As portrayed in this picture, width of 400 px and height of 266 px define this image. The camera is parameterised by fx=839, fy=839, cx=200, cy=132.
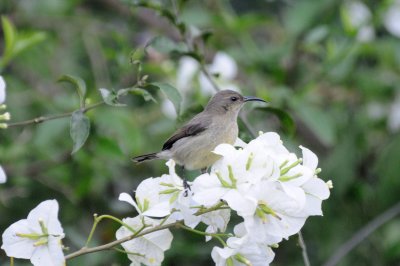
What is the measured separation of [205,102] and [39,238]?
2.20 metres

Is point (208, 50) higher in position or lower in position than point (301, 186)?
lower

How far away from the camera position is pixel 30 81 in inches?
208

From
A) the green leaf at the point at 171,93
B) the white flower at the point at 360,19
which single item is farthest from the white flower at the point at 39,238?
the white flower at the point at 360,19

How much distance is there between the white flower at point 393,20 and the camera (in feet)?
15.1

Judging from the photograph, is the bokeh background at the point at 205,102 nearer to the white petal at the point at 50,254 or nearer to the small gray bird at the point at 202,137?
the small gray bird at the point at 202,137

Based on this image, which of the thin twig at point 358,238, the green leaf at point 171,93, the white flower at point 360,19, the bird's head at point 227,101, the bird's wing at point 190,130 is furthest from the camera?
the white flower at point 360,19

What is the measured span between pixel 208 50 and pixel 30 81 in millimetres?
1159

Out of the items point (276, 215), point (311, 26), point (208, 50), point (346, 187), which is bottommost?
point (346, 187)

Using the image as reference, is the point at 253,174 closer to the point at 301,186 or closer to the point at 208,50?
the point at 301,186

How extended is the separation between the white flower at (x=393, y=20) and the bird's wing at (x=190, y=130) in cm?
172

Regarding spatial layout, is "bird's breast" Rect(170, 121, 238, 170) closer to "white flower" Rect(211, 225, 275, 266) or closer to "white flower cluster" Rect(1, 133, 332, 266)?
"white flower cluster" Rect(1, 133, 332, 266)

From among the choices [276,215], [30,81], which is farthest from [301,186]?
[30,81]

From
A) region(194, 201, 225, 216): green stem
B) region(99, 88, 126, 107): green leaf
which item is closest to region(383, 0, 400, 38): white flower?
region(99, 88, 126, 107): green leaf

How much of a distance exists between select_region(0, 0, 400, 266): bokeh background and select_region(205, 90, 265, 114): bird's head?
45cm
